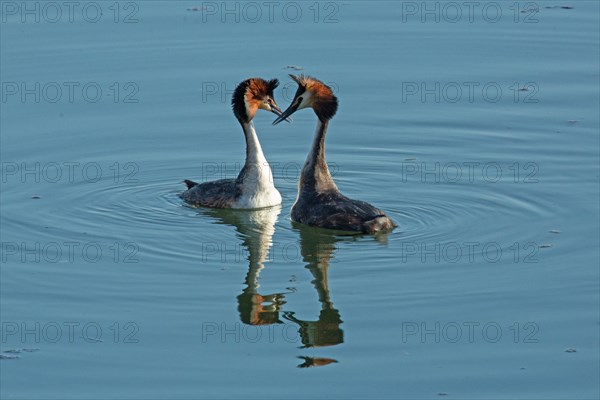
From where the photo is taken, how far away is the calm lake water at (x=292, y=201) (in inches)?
430

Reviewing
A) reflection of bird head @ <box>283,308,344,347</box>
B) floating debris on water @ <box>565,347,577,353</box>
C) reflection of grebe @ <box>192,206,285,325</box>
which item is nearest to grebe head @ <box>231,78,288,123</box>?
reflection of grebe @ <box>192,206,285,325</box>

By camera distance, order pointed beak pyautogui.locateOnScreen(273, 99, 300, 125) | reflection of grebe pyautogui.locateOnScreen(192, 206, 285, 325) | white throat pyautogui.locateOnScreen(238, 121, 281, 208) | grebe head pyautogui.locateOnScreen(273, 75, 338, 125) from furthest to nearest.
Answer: white throat pyautogui.locateOnScreen(238, 121, 281, 208)
pointed beak pyautogui.locateOnScreen(273, 99, 300, 125)
grebe head pyautogui.locateOnScreen(273, 75, 338, 125)
reflection of grebe pyautogui.locateOnScreen(192, 206, 285, 325)

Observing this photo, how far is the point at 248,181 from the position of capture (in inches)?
598

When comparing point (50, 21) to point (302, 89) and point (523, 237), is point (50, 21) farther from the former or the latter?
point (523, 237)

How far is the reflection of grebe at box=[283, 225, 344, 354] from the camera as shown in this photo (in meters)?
11.5

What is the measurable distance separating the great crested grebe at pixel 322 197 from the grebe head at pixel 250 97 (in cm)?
40

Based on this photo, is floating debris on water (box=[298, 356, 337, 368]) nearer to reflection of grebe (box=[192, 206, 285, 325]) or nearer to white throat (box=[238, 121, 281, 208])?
reflection of grebe (box=[192, 206, 285, 325])

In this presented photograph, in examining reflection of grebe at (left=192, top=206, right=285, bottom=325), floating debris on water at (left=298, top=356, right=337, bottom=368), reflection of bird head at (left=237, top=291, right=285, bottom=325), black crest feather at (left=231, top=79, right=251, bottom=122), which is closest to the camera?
floating debris on water at (left=298, top=356, right=337, bottom=368)

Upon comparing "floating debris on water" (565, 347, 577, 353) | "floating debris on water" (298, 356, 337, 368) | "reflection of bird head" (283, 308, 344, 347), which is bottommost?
"floating debris on water" (298, 356, 337, 368)

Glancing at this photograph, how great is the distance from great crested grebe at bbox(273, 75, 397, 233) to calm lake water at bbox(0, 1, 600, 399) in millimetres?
200

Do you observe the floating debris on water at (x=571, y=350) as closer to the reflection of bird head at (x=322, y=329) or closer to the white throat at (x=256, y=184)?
the reflection of bird head at (x=322, y=329)

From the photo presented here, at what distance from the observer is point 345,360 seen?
35.6 feet

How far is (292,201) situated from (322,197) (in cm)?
123

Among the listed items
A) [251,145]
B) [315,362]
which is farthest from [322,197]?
[315,362]
